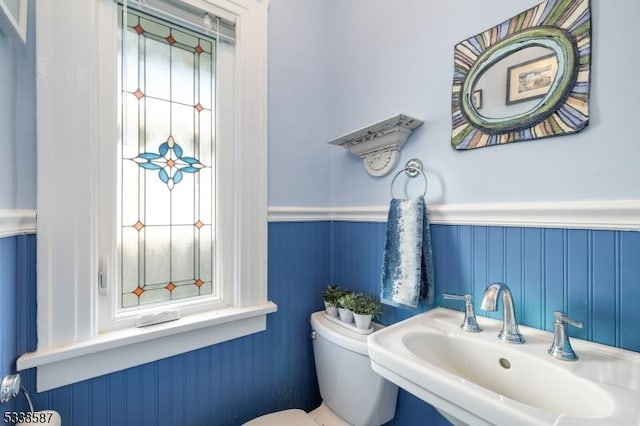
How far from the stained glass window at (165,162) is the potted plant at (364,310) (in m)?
0.61

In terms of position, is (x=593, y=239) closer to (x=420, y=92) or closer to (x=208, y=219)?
(x=420, y=92)

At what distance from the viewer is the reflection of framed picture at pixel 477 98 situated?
35.6 inches

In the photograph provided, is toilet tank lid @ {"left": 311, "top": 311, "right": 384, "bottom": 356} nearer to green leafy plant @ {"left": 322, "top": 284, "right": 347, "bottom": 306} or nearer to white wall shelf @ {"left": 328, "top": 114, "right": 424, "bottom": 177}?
→ green leafy plant @ {"left": 322, "top": 284, "right": 347, "bottom": 306}

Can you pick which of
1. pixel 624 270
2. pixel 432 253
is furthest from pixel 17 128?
pixel 624 270

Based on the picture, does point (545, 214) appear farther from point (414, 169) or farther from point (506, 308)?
point (414, 169)

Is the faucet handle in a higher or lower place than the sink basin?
higher

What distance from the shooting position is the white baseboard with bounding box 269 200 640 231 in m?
0.66

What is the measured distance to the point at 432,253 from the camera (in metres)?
1.03

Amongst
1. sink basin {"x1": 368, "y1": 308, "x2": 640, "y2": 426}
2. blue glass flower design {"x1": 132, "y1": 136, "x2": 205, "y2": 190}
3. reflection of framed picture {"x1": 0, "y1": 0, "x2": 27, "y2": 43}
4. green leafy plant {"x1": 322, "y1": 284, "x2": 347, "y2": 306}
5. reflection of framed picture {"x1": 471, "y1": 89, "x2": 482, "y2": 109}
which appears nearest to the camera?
sink basin {"x1": 368, "y1": 308, "x2": 640, "y2": 426}

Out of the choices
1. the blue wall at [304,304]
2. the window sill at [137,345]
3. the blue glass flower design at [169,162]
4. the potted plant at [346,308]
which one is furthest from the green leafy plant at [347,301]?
the blue glass flower design at [169,162]

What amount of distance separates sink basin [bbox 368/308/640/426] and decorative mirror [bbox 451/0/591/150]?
0.57 meters

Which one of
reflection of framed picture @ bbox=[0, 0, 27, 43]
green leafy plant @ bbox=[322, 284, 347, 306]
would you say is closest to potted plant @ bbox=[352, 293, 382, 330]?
green leafy plant @ bbox=[322, 284, 347, 306]

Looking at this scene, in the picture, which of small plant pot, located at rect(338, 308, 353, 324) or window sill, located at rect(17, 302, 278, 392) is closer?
window sill, located at rect(17, 302, 278, 392)

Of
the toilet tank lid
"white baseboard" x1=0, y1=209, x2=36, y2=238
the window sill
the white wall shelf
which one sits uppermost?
the white wall shelf
